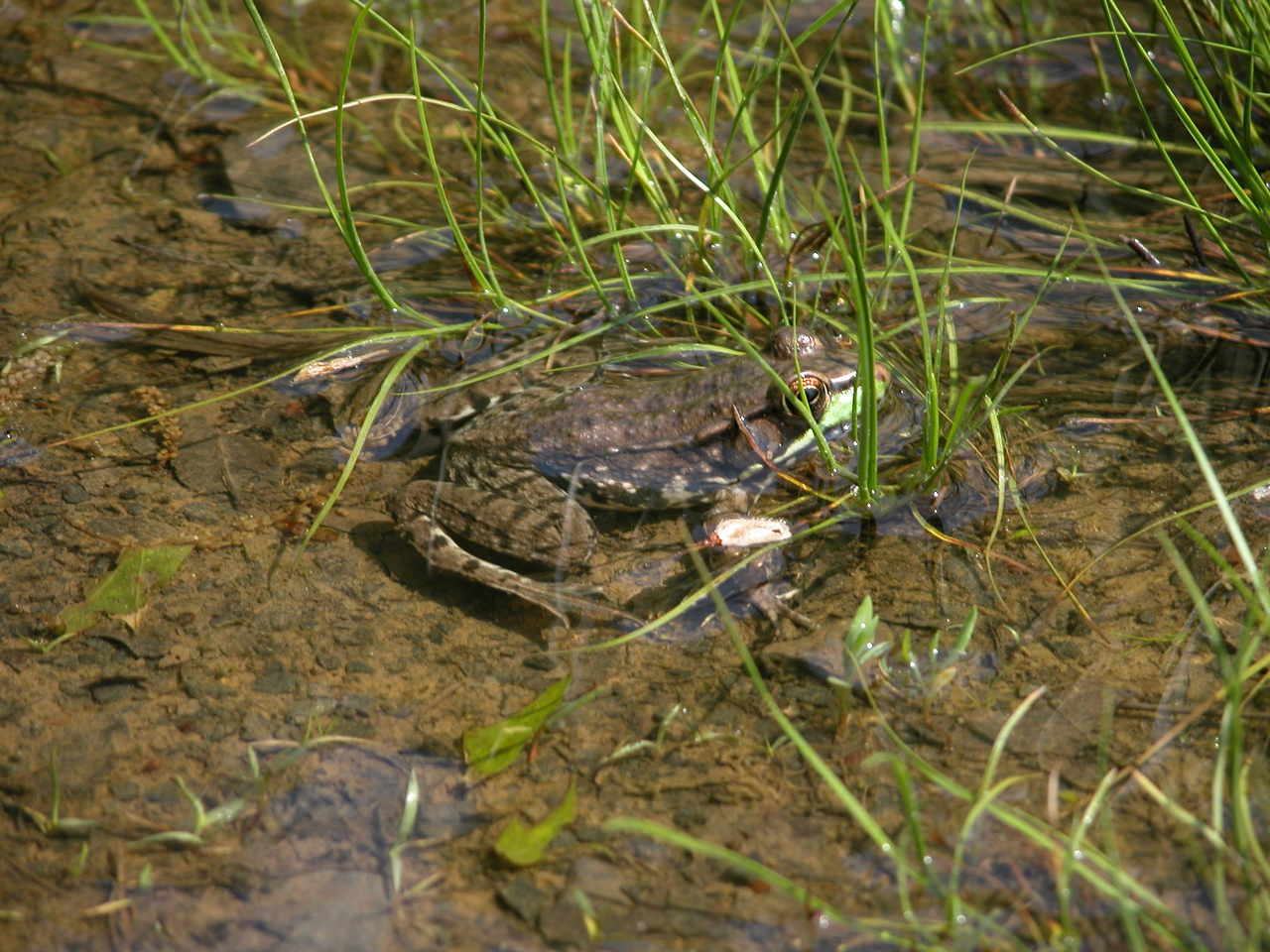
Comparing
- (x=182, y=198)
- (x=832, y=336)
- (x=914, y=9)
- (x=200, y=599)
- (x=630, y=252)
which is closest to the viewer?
(x=200, y=599)

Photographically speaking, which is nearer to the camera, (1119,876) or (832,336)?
(1119,876)

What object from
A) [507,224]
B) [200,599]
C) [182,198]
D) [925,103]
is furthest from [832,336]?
[182,198]

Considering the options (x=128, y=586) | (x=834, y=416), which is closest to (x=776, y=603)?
(x=834, y=416)

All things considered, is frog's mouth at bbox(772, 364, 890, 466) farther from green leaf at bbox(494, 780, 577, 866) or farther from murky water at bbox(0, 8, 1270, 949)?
green leaf at bbox(494, 780, 577, 866)

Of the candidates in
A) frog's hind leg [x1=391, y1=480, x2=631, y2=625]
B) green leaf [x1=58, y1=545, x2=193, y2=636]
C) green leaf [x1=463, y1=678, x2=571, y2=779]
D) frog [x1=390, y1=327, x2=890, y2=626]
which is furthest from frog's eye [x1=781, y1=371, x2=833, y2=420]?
green leaf [x1=58, y1=545, x2=193, y2=636]

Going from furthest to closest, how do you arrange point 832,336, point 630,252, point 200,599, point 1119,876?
point 630,252
point 832,336
point 200,599
point 1119,876

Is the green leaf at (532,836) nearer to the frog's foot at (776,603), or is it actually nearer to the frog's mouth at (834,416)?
the frog's foot at (776,603)

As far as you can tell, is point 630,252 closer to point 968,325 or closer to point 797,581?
point 968,325
